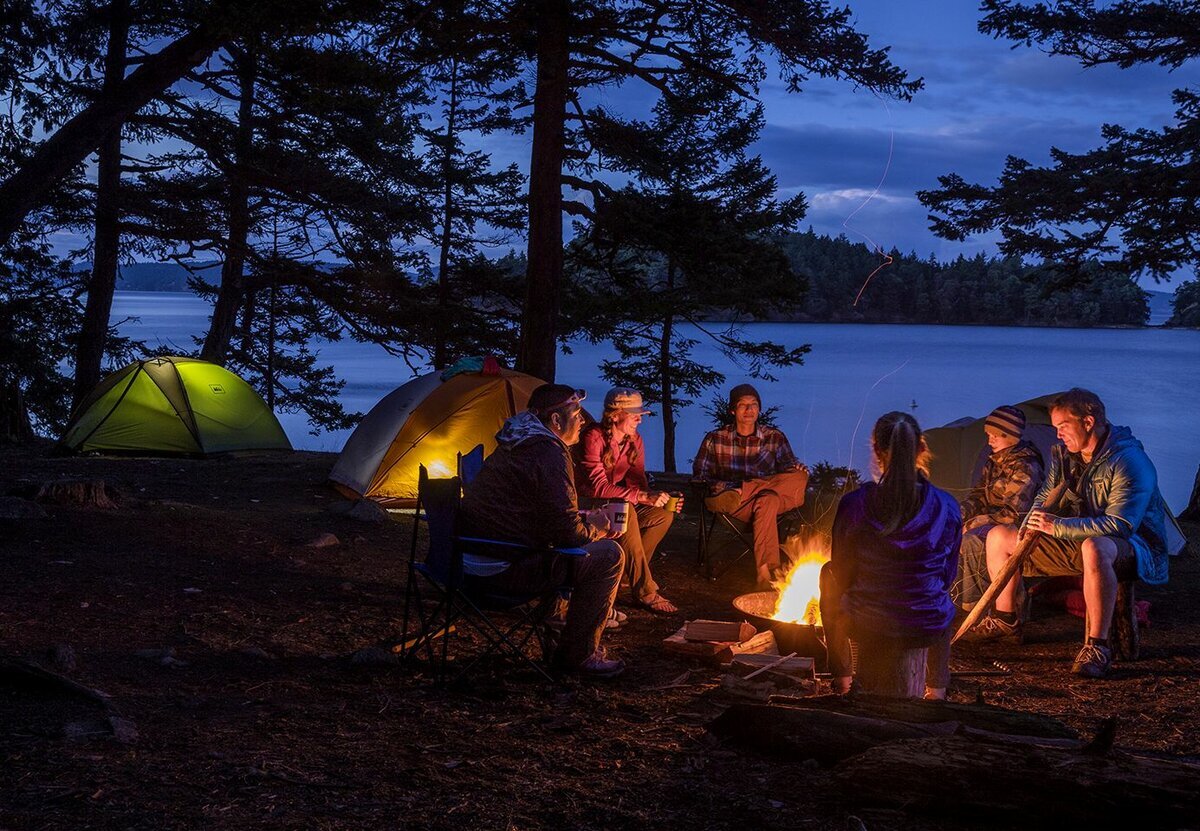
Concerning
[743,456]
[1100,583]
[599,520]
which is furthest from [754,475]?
[1100,583]

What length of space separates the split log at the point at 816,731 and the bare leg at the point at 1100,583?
2055 mm

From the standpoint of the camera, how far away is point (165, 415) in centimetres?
1176

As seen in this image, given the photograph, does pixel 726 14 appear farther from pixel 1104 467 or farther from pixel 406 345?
pixel 406 345

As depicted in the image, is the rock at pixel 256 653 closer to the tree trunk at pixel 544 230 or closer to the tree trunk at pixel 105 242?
the tree trunk at pixel 544 230

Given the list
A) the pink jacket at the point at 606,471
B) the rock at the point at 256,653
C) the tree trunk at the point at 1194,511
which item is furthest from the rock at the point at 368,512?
the tree trunk at the point at 1194,511

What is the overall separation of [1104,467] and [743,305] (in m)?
9.95

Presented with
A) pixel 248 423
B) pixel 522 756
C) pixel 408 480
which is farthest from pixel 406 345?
pixel 522 756

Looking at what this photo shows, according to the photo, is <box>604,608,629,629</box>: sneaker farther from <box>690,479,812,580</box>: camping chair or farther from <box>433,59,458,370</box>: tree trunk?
<box>433,59,458,370</box>: tree trunk

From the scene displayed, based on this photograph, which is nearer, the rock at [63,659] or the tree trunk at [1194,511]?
the rock at [63,659]

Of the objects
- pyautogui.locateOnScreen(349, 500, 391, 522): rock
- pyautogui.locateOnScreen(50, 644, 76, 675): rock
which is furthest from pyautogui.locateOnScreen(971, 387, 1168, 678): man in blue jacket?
pyautogui.locateOnScreen(349, 500, 391, 522): rock

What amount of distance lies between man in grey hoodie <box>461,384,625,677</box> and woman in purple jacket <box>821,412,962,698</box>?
3.48ft

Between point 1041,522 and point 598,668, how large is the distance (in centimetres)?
224

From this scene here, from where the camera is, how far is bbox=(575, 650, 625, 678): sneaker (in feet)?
14.8

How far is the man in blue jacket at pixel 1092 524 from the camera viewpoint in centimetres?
487
